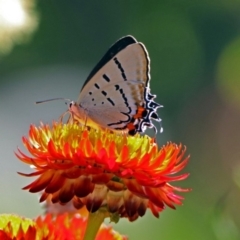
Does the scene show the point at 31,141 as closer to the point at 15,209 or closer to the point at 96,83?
the point at 96,83

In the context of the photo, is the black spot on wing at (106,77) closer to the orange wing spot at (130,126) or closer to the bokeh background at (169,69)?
the orange wing spot at (130,126)

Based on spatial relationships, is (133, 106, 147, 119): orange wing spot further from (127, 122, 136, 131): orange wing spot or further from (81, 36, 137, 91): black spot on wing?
(81, 36, 137, 91): black spot on wing

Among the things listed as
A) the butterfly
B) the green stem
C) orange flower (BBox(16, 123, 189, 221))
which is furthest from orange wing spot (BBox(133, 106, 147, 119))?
the green stem

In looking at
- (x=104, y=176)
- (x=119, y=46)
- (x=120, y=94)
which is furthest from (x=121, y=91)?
(x=104, y=176)

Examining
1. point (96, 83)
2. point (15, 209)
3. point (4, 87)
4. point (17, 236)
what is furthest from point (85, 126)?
point (4, 87)

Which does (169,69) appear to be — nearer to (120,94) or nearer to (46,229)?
(120,94)

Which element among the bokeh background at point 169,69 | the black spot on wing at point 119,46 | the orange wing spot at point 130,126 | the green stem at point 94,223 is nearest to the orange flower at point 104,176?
the green stem at point 94,223
